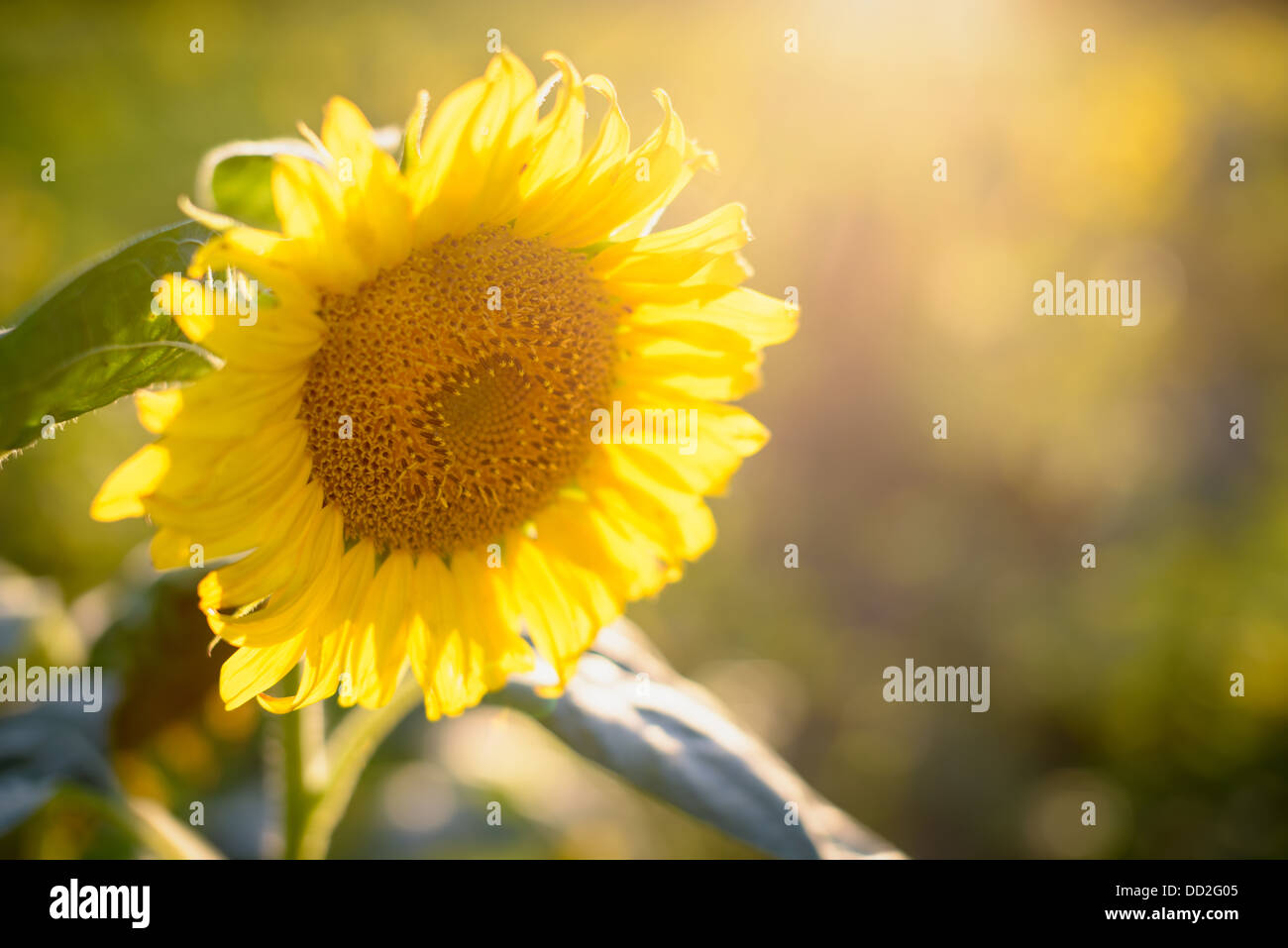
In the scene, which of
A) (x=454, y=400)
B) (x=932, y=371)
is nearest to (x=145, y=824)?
(x=454, y=400)

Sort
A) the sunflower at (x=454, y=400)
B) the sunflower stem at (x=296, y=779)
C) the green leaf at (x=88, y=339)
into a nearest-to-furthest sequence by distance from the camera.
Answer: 1. the green leaf at (x=88, y=339)
2. the sunflower at (x=454, y=400)
3. the sunflower stem at (x=296, y=779)

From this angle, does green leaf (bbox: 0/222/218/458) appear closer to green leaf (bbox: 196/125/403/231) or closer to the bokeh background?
green leaf (bbox: 196/125/403/231)

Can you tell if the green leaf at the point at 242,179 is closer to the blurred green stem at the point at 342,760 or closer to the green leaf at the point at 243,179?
the green leaf at the point at 243,179

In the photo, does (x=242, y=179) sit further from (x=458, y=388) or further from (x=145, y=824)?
(x=145, y=824)

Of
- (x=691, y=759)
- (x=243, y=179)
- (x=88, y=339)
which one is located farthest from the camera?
(x=691, y=759)

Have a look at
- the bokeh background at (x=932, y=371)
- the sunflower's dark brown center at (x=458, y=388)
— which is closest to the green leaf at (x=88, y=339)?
the sunflower's dark brown center at (x=458, y=388)
